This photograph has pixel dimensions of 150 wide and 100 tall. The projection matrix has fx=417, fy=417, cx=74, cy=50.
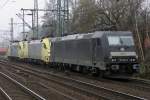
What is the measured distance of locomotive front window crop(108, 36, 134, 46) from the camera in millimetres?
23312

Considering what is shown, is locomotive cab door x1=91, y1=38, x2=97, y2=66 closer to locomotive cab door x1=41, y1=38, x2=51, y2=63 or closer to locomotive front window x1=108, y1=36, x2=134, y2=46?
locomotive front window x1=108, y1=36, x2=134, y2=46

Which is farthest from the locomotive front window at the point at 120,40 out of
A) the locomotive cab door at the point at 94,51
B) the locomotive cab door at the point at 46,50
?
the locomotive cab door at the point at 46,50

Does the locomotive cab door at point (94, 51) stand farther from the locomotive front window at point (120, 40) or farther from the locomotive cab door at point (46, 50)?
the locomotive cab door at point (46, 50)

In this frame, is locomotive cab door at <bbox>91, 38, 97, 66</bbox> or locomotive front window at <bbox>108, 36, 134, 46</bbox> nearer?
locomotive front window at <bbox>108, 36, 134, 46</bbox>

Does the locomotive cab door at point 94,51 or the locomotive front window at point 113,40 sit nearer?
the locomotive front window at point 113,40

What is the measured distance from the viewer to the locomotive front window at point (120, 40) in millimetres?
23312

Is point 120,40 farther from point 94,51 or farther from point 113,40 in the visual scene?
point 94,51

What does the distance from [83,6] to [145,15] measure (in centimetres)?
1002

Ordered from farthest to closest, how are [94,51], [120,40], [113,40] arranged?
[94,51] < [120,40] < [113,40]

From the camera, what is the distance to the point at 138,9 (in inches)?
1677

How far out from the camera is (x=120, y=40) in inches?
930

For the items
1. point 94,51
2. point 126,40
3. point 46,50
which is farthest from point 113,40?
point 46,50

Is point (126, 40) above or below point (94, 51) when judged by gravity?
above

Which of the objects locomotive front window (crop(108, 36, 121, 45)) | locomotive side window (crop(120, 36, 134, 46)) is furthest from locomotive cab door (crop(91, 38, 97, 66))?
locomotive side window (crop(120, 36, 134, 46))
